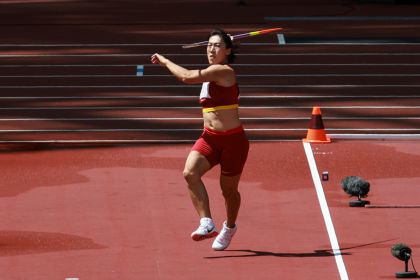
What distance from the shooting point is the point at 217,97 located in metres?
13.7

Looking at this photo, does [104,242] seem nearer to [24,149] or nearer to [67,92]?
[24,149]

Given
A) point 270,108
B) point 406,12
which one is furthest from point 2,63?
point 406,12

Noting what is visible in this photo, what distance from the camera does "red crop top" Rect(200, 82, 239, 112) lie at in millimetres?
13688

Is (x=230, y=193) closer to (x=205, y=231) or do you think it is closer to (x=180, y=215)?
(x=205, y=231)

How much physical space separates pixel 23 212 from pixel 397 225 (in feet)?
12.5

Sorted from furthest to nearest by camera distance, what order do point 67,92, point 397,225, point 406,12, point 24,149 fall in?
point 406,12 → point 67,92 → point 24,149 → point 397,225

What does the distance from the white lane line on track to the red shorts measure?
1178 mm

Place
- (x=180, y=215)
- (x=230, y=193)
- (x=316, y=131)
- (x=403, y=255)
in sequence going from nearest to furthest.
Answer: (x=403, y=255) < (x=230, y=193) < (x=180, y=215) < (x=316, y=131)

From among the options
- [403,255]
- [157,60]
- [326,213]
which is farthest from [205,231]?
[326,213]

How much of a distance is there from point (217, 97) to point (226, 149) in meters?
0.47

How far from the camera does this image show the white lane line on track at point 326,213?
43.5ft

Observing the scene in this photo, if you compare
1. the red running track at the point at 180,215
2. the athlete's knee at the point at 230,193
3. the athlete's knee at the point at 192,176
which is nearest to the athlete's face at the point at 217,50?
the athlete's knee at the point at 192,176

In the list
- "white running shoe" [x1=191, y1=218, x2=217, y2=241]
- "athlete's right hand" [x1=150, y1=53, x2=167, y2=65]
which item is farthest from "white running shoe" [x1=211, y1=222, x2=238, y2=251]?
"athlete's right hand" [x1=150, y1=53, x2=167, y2=65]

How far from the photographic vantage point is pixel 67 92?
24969 mm
